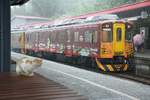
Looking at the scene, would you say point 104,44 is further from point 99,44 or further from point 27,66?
point 27,66

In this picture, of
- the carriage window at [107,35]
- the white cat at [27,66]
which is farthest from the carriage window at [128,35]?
the white cat at [27,66]

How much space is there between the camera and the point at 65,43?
68.0 ft

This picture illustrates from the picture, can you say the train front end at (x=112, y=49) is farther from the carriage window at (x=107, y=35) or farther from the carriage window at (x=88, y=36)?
the carriage window at (x=88, y=36)

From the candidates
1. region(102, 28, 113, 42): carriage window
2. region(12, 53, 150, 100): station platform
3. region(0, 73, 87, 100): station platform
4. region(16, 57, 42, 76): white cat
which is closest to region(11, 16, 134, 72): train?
region(102, 28, 113, 42): carriage window

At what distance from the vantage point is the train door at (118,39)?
1642 centimetres

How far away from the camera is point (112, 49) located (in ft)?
53.5

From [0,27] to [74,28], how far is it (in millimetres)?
9909

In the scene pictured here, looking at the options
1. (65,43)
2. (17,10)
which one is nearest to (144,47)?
(65,43)

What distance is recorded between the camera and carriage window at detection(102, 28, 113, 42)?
53.3 feet

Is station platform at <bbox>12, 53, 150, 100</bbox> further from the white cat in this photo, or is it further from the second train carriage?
the second train carriage

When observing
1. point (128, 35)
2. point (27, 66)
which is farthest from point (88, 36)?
point (27, 66)

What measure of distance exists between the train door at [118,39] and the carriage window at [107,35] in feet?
0.60

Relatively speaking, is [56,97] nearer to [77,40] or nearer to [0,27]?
[0,27]

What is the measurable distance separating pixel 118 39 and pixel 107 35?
22.1 inches
